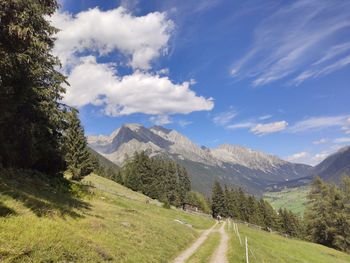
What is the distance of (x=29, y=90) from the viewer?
75.7 ft

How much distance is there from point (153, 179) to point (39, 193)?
3285 inches

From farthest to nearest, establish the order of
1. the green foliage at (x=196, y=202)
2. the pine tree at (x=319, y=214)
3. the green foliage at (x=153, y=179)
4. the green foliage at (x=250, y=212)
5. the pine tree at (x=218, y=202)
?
the green foliage at (x=196, y=202)
the green foliage at (x=250, y=212)
the pine tree at (x=218, y=202)
the green foliage at (x=153, y=179)
the pine tree at (x=319, y=214)

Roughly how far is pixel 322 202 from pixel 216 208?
133 ft

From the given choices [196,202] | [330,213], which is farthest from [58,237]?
[196,202]

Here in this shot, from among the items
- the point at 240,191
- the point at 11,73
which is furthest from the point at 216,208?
the point at 11,73

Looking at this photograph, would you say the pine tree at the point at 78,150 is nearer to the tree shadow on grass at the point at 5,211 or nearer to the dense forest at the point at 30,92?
the dense forest at the point at 30,92

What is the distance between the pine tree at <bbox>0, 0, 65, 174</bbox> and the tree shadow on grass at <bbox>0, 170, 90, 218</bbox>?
1.77 metres

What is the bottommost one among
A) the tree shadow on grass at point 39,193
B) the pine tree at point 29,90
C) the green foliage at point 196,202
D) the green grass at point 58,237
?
the green grass at point 58,237

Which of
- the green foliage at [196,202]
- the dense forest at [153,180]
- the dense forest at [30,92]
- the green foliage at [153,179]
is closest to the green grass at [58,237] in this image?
the dense forest at [30,92]

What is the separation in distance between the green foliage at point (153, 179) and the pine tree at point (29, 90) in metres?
59.2

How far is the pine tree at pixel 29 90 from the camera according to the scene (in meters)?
16.2

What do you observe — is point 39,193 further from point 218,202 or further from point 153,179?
point 218,202

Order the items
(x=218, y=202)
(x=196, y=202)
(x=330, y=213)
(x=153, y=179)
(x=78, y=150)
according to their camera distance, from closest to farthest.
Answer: (x=78, y=150) < (x=330, y=213) < (x=153, y=179) < (x=218, y=202) < (x=196, y=202)

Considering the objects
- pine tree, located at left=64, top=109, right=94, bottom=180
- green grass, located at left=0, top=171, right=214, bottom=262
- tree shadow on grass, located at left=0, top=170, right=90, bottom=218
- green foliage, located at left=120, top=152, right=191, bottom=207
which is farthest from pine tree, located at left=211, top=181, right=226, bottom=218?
green grass, located at left=0, top=171, right=214, bottom=262
